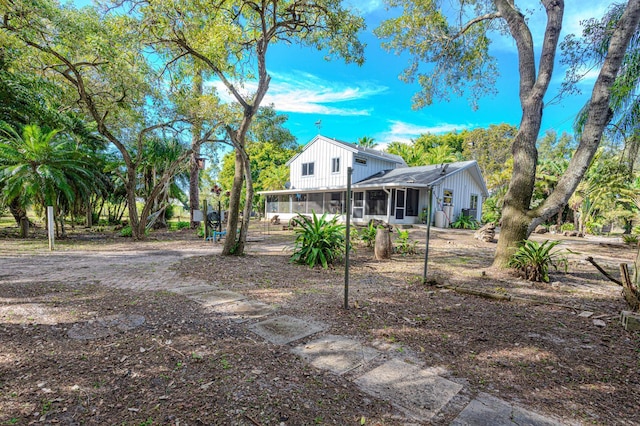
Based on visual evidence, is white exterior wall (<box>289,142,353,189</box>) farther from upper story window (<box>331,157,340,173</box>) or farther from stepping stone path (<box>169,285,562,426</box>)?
stepping stone path (<box>169,285,562,426</box>)

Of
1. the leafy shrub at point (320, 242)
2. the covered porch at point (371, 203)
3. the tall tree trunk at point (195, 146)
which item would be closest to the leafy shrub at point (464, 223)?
the covered porch at point (371, 203)

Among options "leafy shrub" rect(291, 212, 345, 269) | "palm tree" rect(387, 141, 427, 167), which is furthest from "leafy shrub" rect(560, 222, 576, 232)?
"leafy shrub" rect(291, 212, 345, 269)

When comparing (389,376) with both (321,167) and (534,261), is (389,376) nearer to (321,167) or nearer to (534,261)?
(534,261)

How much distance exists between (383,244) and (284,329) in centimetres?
471

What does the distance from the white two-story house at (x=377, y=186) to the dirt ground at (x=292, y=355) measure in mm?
10997

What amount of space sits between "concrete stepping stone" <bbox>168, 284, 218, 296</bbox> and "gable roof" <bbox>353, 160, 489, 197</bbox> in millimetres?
12798

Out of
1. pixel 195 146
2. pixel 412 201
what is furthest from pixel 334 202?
pixel 195 146

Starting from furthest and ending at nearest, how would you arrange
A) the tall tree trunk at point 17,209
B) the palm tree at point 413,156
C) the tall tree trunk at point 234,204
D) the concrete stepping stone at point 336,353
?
1. the palm tree at point 413,156
2. the tall tree trunk at point 17,209
3. the tall tree trunk at point 234,204
4. the concrete stepping stone at point 336,353

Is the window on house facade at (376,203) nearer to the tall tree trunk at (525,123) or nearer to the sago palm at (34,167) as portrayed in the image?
the tall tree trunk at (525,123)

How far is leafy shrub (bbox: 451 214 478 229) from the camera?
17.1m

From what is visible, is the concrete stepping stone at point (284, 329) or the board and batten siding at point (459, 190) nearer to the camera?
the concrete stepping stone at point (284, 329)

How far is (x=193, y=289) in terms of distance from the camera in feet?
15.3

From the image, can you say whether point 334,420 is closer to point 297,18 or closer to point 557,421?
point 557,421

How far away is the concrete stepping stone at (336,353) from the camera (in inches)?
97.7
